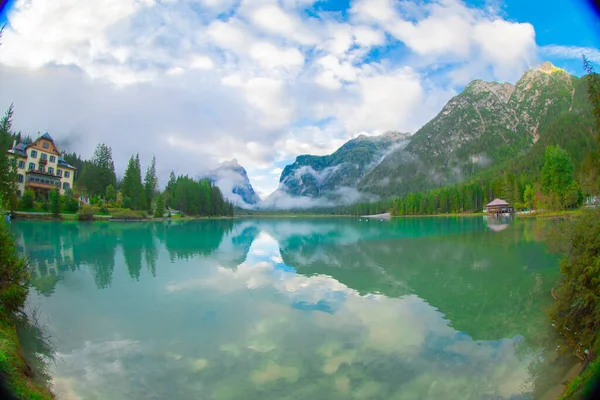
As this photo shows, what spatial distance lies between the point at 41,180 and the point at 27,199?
749 centimetres

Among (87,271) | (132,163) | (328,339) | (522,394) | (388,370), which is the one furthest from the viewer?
(132,163)

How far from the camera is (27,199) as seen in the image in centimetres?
5925

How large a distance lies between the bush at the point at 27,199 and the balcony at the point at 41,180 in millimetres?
3776

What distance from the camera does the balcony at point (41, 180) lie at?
62.9m

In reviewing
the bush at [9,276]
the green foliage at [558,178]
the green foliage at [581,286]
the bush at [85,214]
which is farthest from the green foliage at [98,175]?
the green foliage at [558,178]

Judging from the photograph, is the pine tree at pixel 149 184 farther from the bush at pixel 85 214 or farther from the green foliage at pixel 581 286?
the green foliage at pixel 581 286

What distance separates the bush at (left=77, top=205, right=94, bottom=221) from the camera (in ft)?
209

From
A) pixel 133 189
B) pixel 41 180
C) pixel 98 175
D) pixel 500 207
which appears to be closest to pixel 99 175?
pixel 98 175

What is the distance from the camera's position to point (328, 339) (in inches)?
396

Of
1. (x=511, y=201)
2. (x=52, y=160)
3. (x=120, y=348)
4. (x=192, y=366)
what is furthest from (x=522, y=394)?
(x=511, y=201)

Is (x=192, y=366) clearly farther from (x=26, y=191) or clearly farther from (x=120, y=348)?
(x=26, y=191)

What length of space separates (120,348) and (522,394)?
445 inches

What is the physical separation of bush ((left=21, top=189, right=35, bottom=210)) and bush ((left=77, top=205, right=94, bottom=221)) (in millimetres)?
8377

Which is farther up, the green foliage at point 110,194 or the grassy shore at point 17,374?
the green foliage at point 110,194
